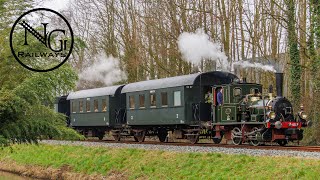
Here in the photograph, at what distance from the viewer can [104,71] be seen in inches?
1580

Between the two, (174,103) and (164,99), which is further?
(164,99)

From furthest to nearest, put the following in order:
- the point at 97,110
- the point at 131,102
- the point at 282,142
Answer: the point at 97,110 → the point at 131,102 → the point at 282,142

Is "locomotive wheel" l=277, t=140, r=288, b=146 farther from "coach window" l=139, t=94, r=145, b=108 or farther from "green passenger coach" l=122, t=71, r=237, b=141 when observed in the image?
"coach window" l=139, t=94, r=145, b=108

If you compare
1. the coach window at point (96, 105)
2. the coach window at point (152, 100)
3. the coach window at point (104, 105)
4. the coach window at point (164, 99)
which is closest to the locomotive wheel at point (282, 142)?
the coach window at point (164, 99)

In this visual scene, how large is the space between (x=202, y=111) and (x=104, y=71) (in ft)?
67.0

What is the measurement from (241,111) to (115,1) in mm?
21247

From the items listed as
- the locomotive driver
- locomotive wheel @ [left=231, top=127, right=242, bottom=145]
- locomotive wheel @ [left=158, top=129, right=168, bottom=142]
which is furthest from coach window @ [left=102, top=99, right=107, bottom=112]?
locomotive wheel @ [left=231, top=127, right=242, bottom=145]

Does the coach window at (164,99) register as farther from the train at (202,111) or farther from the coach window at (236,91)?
the coach window at (236,91)

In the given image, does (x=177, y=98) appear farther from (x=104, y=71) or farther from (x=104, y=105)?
(x=104, y=71)

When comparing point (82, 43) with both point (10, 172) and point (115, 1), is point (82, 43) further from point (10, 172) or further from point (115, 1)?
point (115, 1)

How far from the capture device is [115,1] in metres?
38.1

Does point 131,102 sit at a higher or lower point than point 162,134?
higher

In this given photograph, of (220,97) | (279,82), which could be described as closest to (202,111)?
(220,97)

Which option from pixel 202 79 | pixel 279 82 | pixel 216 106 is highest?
pixel 202 79
